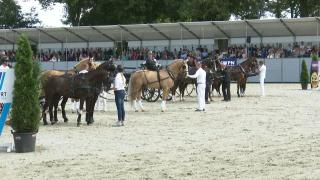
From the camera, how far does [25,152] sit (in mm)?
12352

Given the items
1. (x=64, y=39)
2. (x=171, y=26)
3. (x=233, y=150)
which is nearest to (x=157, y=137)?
(x=233, y=150)

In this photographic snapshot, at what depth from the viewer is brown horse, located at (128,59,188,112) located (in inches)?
882

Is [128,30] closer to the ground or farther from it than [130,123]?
farther from it

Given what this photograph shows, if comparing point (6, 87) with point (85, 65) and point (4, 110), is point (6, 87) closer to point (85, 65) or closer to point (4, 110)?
point (4, 110)

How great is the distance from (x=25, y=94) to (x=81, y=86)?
5520 mm

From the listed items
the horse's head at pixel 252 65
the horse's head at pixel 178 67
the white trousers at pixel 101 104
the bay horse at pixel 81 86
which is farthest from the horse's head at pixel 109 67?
the horse's head at pixel 252 65

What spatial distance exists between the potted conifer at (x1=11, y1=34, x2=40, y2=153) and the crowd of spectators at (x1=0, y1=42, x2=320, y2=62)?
2750 cm

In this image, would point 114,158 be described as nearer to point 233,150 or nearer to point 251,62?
point 233,150

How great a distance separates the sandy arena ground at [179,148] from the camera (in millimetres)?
9812

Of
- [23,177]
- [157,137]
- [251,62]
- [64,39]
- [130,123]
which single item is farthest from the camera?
[64,39]

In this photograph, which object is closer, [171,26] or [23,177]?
[23,177]

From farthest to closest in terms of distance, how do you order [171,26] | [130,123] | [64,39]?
1. [64,39]
2. [171,26]
3. [130,123]

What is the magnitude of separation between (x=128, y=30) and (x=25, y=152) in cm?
3122

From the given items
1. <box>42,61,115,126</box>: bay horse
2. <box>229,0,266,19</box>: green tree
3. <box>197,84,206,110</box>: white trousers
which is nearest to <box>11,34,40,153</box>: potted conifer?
<box>42,61,115,126</box>: bay horse
